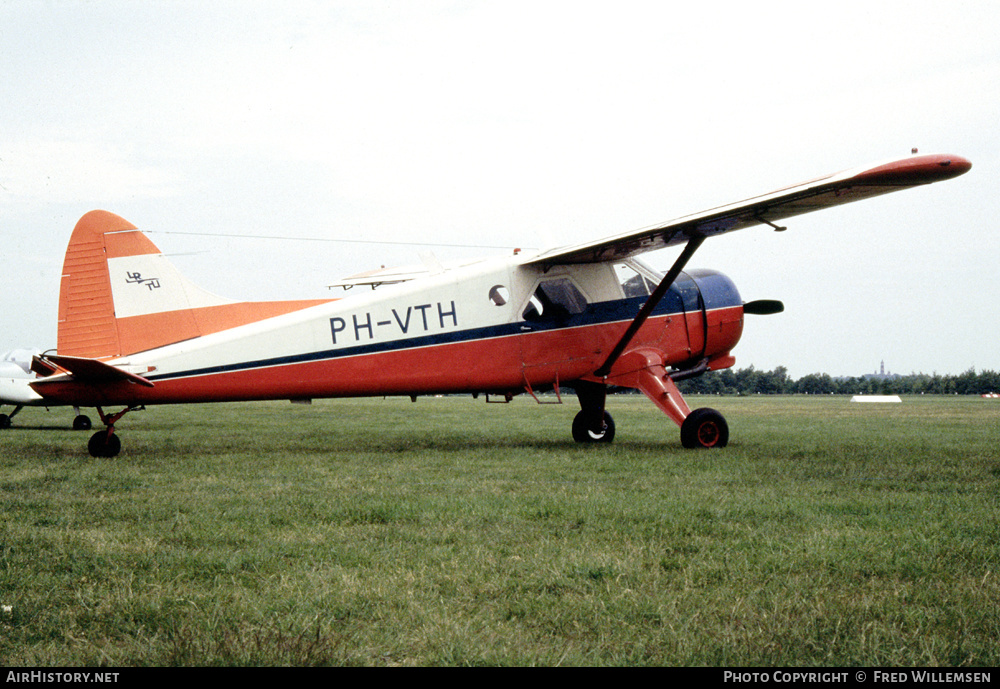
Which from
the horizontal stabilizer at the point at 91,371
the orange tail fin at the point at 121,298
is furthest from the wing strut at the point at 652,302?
the horizontal stabilizer at the point at 91,371

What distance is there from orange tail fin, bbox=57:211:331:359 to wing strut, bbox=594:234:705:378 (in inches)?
211

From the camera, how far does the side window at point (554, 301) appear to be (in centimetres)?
1172

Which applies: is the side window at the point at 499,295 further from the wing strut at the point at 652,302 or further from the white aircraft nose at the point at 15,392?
the white aircraft nose at the point at 15,392

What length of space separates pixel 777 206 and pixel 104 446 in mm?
9105

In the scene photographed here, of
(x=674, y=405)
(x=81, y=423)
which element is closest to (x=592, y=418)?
(x=674, y=405)

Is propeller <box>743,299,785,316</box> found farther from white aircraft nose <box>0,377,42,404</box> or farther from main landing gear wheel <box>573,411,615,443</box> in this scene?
white aircraft nose <box>0,377,42,404</box>

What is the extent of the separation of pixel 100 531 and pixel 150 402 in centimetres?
516

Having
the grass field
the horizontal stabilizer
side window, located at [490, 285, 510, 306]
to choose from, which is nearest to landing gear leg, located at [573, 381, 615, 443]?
side window, located at [490, 285, 510, 306]

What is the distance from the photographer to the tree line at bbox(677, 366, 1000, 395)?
Answer: 75.6 m

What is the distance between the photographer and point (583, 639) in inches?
127

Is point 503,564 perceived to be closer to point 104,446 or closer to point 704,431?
point 704,431

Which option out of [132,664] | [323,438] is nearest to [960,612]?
[132,664]

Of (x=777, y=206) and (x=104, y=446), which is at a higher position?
(x=777, y=206)

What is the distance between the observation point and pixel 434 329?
11.1 metres
